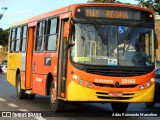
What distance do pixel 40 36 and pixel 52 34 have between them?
148 centimetres

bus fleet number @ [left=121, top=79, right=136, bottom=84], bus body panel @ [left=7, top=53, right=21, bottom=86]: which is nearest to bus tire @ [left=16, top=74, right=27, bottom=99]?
bus body panel @ [left=7, top=53, right=21, bottom=86]

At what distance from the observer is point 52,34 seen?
47.2 feet

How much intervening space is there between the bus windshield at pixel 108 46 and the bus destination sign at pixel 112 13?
29 centimetres

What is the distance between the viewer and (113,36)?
12.5 m

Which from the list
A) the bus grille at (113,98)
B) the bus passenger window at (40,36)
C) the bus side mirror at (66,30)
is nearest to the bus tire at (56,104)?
the bus grille at (113,98)

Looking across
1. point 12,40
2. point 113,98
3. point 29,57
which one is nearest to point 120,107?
point 113,98

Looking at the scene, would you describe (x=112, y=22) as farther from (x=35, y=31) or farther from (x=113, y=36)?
(x=35, y=31)

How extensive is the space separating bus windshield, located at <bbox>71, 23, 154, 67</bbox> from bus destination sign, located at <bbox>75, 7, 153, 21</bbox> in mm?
287

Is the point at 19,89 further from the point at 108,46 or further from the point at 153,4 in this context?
the point at 153,4

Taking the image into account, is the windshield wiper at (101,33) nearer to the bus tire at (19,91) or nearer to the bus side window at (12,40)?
the bus tire at (19,91)

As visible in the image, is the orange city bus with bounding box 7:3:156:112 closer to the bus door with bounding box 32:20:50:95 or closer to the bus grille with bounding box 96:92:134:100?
the bus grille with bounding box 96:92:134:100

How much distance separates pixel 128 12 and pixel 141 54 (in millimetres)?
1165

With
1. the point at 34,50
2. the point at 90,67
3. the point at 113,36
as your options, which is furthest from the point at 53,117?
the point at 34,50

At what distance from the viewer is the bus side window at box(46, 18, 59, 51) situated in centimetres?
1402
